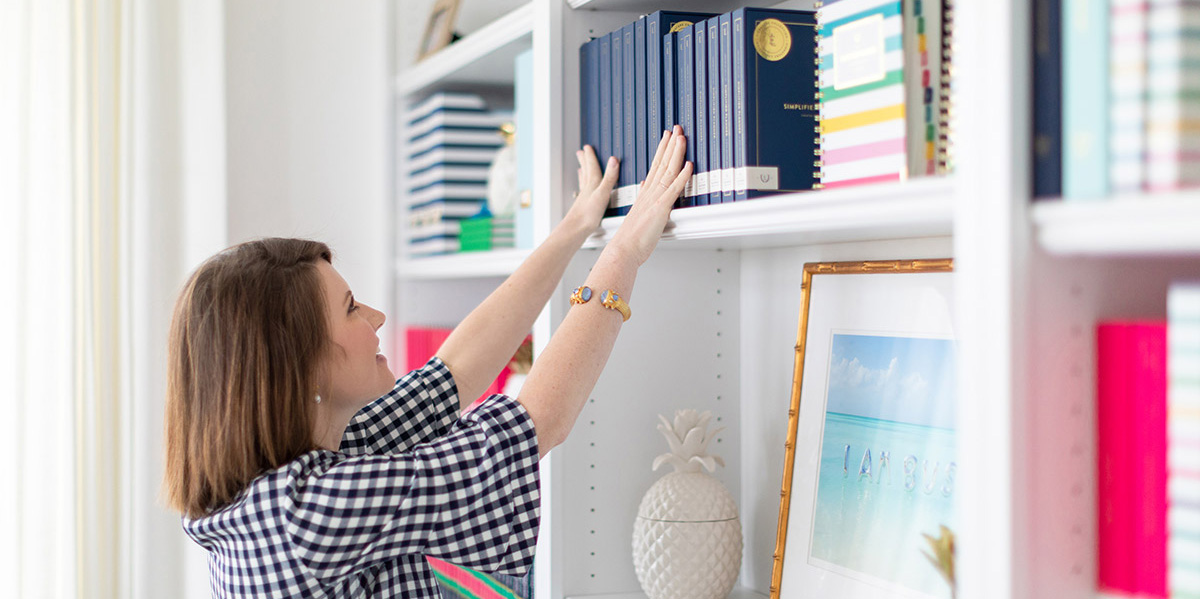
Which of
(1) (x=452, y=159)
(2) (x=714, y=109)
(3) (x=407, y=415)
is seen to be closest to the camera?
(2) (x=714, y=109)

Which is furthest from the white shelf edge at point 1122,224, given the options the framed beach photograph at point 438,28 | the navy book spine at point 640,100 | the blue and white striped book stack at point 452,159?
the framed beach photograph at point 438,28

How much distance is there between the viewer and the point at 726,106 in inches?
44.8

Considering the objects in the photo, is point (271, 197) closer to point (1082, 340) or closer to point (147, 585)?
point (147, 585)

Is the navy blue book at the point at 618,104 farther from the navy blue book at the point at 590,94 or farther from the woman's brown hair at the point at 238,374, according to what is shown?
the woman's brown hair at the point at 238,374

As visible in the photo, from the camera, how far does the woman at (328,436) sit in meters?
1.07

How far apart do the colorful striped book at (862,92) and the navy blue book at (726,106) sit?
14cm

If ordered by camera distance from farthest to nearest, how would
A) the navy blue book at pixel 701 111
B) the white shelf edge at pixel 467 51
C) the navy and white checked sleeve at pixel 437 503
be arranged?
the white shelf edge at pixel 467 51 → the navy blue book at pixel 701 111 → the navy and white checked sleeve at pixel 437 503

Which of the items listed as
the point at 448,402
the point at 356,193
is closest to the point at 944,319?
the point at 448,402

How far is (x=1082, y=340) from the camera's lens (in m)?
0.75

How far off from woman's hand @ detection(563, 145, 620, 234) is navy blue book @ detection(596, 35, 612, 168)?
0.02 meters

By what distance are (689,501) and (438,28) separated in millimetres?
1154

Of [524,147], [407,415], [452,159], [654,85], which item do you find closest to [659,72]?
[654,85]

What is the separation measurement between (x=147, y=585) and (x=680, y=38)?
4.68ft

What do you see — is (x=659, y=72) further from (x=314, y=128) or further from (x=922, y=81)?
(x=314, y=128)
